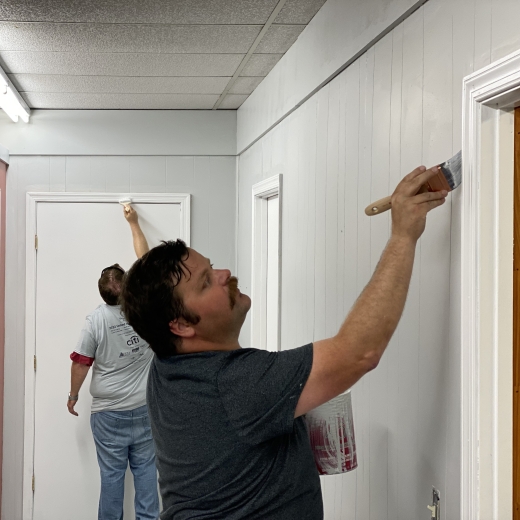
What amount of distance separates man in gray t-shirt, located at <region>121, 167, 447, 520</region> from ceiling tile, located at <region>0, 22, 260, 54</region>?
1.55m

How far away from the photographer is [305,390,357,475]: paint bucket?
5.32ft

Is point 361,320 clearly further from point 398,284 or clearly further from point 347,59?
point 347,59

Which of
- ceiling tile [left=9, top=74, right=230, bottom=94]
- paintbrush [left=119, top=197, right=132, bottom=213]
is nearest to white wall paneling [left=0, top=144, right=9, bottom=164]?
ceiling tile [left=9, top=74, right=230, bottom=94]

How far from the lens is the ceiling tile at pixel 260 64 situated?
127 inches

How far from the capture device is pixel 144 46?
3016 mm

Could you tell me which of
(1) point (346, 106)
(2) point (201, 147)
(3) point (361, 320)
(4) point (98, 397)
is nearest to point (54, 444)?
(4) point (98, 397)

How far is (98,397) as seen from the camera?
3861 mm

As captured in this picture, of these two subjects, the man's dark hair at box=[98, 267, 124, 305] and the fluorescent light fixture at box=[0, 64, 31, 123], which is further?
the man's dark hair at box=[98, 267, 124, 305]

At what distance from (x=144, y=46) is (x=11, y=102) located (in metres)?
1.29

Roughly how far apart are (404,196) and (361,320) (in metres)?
0.29

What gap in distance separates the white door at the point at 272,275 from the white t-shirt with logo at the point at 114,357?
0.71 m

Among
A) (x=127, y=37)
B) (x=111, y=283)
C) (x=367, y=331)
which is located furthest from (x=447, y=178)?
(x=111, y=283)

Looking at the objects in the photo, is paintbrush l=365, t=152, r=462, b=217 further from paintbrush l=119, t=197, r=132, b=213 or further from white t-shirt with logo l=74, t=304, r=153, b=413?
paintbrush l=119, t=197, r=132, b=213

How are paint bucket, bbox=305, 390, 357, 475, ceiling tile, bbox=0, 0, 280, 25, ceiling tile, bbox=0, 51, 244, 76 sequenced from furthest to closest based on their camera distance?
ceiling tile, bbox=0, 51, 244, 76 < ceiling tile, bbox=0, 0, 280, 25 < paint bucket, bbox=305, 390, 357, 475
